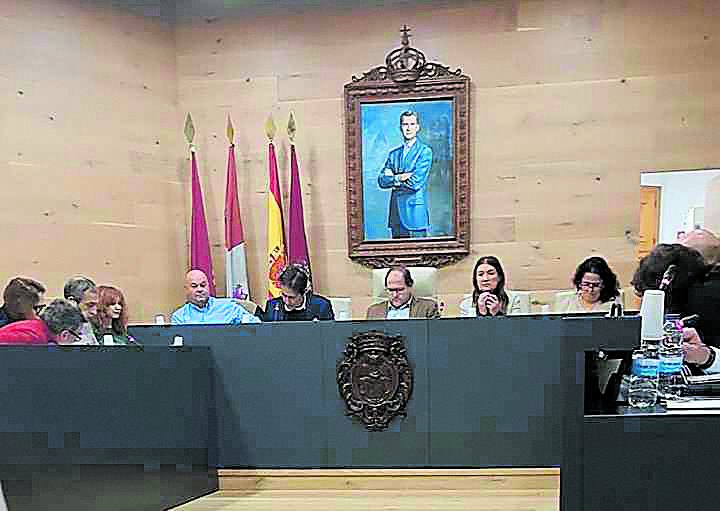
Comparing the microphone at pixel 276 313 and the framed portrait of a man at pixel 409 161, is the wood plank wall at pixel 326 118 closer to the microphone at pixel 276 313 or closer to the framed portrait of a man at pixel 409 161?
the framed portrait of a man at pixel 409 161

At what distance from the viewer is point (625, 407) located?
167 centimetres

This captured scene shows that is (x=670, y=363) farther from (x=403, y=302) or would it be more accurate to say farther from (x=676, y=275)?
(x=403, y=302)

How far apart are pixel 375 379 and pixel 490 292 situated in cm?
129

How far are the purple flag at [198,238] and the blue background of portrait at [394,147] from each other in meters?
1.31

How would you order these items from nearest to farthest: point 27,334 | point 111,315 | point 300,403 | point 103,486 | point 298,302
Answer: point 103,486
point 27,334
point 300,403
point 111,315
point 298,302

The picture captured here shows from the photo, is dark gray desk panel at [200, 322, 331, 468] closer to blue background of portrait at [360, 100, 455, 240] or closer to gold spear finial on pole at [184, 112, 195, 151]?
blue background of portrait at [360, 100, 455, 240]

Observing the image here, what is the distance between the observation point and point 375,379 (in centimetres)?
338

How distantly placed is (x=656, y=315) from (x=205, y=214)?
4.58m

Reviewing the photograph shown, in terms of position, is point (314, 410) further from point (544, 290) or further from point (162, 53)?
point (162, 53)

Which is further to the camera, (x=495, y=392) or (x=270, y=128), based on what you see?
(x=270, y=128)

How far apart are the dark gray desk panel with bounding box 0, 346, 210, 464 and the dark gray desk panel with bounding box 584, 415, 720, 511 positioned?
1.83 meters

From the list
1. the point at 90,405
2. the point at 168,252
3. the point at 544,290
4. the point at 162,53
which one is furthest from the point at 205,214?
the point at 90,405

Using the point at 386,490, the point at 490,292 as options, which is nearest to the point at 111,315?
the point at 386,490

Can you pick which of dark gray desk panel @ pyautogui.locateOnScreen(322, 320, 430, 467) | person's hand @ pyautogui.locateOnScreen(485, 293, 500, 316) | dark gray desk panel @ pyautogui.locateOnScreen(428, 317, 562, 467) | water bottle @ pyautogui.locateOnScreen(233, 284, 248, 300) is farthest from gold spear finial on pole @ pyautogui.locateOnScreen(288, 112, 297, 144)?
dark gray desk panel @ pyautogui.locateOnScreen(428, 317, 562, 467)
